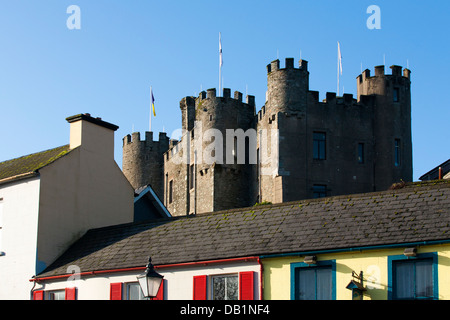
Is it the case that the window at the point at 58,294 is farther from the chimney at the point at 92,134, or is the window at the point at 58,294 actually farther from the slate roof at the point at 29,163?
the chimney at the point at 92,134

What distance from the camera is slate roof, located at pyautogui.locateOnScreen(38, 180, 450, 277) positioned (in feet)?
63.2

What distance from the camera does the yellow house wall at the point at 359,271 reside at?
1800 centimetres

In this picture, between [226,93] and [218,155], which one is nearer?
[218,155]

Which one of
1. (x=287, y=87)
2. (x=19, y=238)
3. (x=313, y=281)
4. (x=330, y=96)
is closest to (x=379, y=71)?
(x=330, y=96)

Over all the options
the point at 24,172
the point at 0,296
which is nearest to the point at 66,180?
the point at 24,172

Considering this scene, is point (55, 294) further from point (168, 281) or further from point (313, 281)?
point (313, 281)

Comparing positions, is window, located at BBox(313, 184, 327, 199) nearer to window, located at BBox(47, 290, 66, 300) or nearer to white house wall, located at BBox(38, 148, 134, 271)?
white house wall, located at BBox(38, 148, 134, 271)

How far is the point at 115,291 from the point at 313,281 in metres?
6.05

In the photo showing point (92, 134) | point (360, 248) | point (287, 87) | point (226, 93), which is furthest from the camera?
point (226, 93)

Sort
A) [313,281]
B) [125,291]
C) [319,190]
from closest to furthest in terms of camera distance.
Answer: [313,281] → [125,291] → [319,190]

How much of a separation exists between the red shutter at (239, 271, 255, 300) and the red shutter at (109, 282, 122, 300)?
3924 mm

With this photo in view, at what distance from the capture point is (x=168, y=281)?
72.2ft

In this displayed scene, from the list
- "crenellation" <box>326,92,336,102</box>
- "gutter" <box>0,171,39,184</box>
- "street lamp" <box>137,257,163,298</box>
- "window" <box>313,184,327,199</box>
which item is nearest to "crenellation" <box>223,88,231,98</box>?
"crenellation" <box>326,92,336,102</box>
